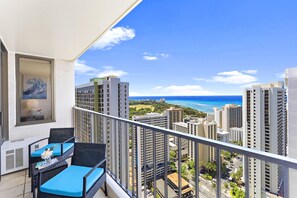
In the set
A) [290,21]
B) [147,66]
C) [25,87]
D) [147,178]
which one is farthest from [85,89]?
[147,66]

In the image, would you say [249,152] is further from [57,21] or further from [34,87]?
[34,87]

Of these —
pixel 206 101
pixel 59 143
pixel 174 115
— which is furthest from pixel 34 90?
pixel 206 101

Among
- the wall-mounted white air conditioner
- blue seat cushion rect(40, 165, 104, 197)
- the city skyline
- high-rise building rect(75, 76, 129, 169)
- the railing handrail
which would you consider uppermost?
the city skyline

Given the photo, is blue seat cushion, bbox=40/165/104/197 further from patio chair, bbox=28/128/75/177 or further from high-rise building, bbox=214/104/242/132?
high-rise building, bbox=214/104/242/132

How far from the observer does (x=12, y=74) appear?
3.82 metres

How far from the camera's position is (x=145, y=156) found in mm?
1908

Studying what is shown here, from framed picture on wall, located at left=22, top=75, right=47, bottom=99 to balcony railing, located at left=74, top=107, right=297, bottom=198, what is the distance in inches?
79.5

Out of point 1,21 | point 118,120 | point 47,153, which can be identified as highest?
point 1,21

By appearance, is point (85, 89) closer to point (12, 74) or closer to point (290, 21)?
point (12, 74)

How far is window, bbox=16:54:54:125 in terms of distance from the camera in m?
4.03

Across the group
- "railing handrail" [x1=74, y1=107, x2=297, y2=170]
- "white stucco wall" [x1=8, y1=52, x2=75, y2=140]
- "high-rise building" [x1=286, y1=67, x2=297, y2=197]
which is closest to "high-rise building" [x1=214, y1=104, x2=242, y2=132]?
"high-rise building" [x1=286, y1=67, x2=297, y2=197]

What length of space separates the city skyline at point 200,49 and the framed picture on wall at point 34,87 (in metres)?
6.11

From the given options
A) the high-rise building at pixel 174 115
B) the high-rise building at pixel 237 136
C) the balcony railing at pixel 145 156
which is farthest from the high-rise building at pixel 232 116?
the balcony railing at pixel 145 156

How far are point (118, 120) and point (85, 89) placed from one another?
185 inches
